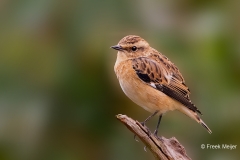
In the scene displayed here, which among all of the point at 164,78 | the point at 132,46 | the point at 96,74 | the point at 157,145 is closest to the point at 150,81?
the point at 164,78

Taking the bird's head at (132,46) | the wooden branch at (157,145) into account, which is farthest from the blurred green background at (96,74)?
the wooden branch at (157,145)

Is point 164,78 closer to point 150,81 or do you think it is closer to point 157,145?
point 150,81

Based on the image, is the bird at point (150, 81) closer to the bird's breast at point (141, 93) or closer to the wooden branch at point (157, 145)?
the bird's breast at point (141, 93)

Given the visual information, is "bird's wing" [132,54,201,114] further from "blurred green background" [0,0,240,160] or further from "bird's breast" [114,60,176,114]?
"blurred green background" [0,0,240,160]

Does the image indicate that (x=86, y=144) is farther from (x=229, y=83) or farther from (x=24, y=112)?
(x=229, y=83)

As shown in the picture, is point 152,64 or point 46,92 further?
point 46,92

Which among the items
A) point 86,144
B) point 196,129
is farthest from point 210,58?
point 86,144
